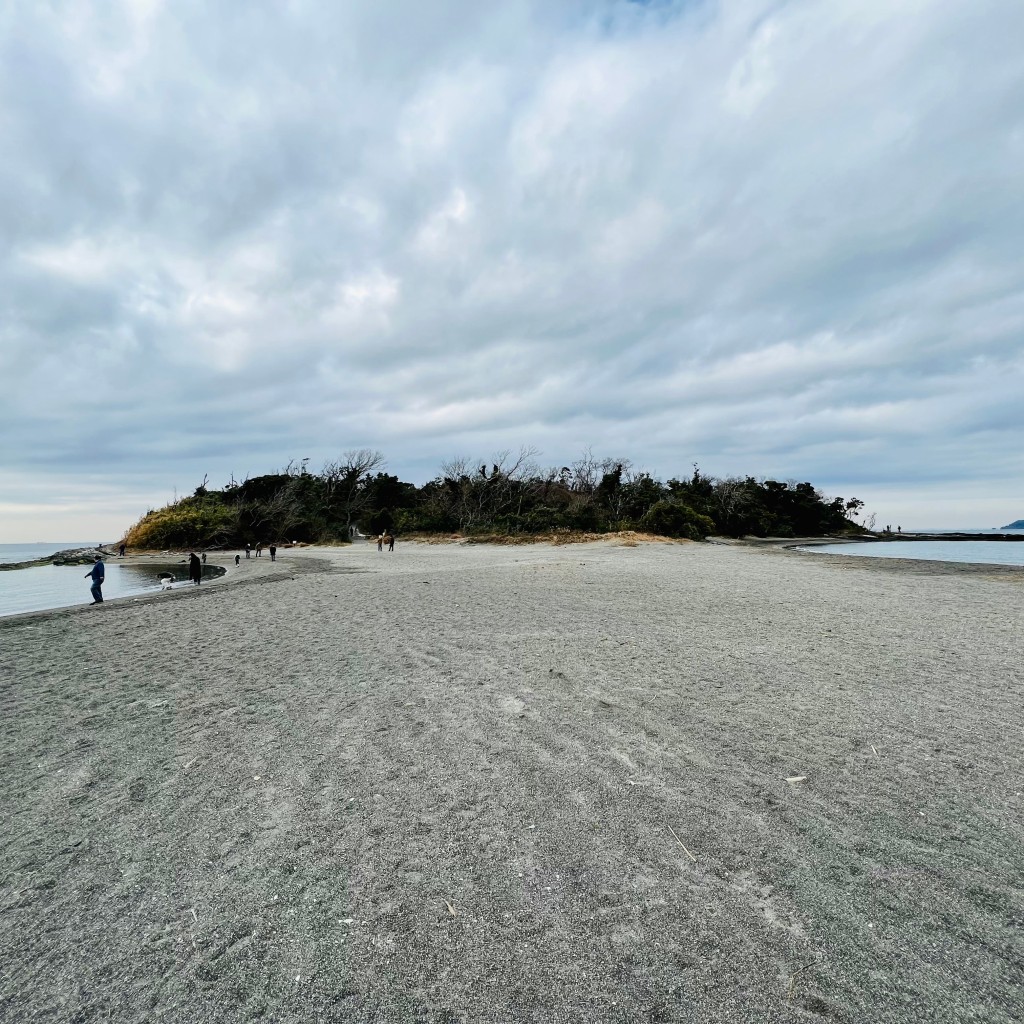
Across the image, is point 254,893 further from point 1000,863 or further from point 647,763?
point 1000,863

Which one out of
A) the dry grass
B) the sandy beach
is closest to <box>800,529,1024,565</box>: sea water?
the dry grass

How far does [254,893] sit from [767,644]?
309 inches

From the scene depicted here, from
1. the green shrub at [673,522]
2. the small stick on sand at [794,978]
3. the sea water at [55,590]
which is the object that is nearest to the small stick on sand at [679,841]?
the small stick on sand at [794,978]

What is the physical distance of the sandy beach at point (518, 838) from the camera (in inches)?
90.7

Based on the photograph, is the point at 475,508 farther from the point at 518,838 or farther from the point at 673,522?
the point at 518,838

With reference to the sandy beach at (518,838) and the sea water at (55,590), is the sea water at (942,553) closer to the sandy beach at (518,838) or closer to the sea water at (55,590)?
the sandy beach at (518,838)

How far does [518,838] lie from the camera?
337 centimetres

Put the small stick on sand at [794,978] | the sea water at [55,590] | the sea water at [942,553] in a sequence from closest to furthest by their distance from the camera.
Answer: the small stick on sand at [794,978] < the sea water at [55,590] < the sea water at [942,553]

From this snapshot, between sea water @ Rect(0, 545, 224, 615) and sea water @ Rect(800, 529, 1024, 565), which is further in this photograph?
sea water @ Rect(800, 529, 1024, 565)

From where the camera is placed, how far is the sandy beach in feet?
7.55

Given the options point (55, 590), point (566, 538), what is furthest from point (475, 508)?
point (55, 590)

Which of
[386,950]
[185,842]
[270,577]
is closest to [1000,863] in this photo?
[386,950]

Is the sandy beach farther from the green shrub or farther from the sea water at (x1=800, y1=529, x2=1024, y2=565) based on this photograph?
the green shrub

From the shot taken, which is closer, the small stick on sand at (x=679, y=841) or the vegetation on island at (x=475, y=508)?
the small stick on sand at (x=679, y=841)
